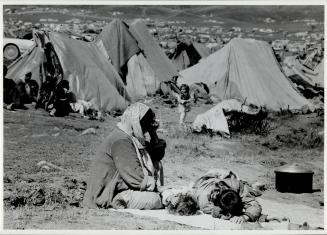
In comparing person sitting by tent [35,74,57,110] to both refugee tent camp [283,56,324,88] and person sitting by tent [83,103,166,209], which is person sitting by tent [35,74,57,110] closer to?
person sitting by tent [83,103,166,209]

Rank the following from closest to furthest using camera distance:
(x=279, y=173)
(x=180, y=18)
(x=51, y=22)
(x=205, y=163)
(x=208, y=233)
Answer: (x=208, y=233), (x=279, y=173), (x=205, y=163), (x=51, y=22), (x=180, y=18)

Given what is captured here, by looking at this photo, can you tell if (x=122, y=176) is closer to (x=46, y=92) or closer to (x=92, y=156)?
(x=92, y=156)

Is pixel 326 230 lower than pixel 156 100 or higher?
higher

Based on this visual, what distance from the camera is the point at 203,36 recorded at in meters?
18.5

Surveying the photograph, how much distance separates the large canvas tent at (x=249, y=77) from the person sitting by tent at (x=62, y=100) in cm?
416

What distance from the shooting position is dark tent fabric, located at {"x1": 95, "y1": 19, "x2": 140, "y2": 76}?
41.3ft

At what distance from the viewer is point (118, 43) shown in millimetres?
12930

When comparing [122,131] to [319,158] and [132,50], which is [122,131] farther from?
[132,50]

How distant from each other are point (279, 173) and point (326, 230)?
1.59 metres

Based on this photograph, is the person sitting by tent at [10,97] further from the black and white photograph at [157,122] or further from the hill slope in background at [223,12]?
the hill slope in background at [223,12]

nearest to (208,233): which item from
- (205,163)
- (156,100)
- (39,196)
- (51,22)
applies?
(39,196)

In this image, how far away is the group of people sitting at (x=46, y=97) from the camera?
9258mm

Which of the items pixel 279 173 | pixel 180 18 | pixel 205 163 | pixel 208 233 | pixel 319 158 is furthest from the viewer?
pixel 180 18

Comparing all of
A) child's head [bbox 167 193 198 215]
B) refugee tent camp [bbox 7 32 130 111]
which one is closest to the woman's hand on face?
child's head [bbox 167 193 198 215]
